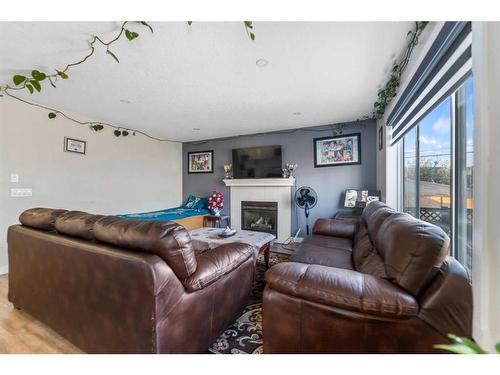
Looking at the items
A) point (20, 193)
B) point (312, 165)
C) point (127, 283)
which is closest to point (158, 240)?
point (127, 283)

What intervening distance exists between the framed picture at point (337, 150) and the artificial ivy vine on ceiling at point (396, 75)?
2.26 ft

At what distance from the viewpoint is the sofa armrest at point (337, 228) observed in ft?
8.29

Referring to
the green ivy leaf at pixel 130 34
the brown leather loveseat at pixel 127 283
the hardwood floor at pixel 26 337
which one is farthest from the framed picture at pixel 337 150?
the hardwood floor at pixel 26 337

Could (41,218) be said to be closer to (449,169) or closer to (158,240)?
(158,240)

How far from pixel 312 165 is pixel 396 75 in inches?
79.1

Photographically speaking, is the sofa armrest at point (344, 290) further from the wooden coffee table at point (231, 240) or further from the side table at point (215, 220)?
the side table at point (215, 220)

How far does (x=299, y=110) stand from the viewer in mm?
3012

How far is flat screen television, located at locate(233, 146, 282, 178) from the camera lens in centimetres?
407

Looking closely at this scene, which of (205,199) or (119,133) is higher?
(119,133)

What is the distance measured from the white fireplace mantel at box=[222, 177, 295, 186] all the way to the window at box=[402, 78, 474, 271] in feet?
6.56

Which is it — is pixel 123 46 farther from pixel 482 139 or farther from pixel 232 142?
pixel 232 142

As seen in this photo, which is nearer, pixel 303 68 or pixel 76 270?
pixel 76 270
